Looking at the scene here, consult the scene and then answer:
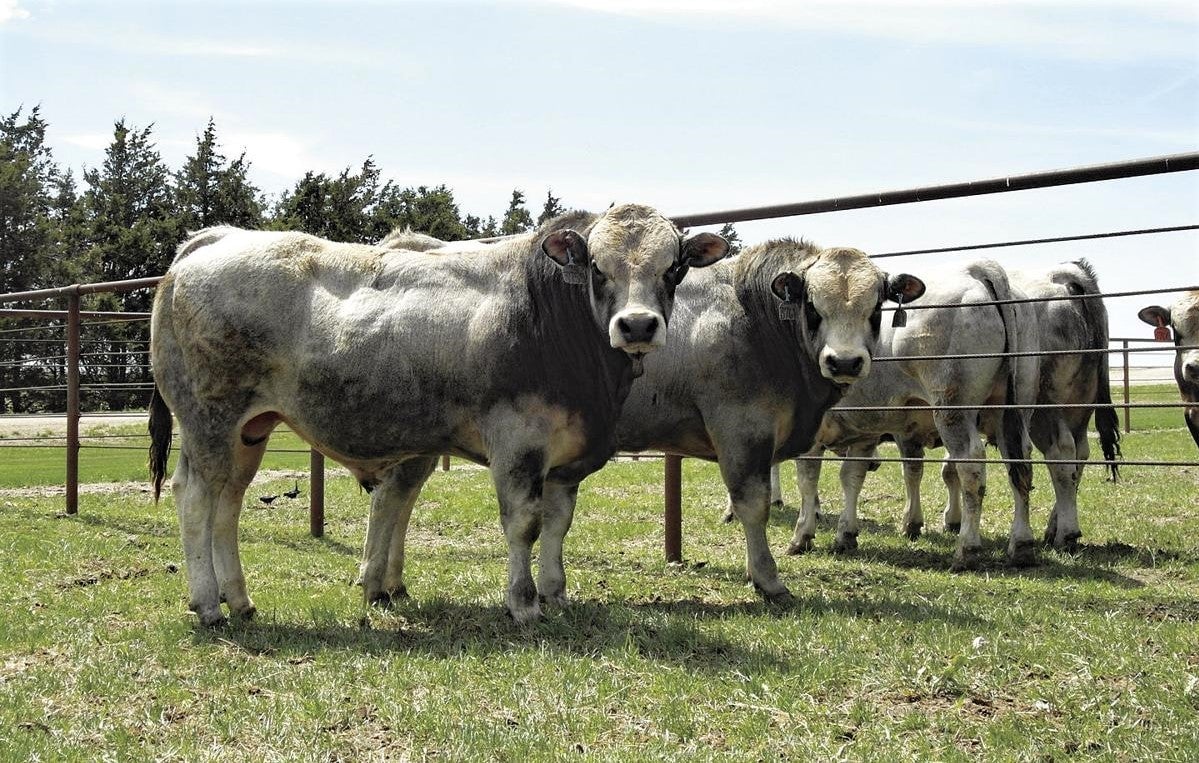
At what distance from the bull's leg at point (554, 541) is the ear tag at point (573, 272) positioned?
1.43m

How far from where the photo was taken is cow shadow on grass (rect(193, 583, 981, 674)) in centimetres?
572

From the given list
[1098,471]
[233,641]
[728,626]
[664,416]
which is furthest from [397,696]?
[1098,471]

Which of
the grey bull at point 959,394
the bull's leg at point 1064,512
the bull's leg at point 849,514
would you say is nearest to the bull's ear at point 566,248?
the grey bull at point 959,394

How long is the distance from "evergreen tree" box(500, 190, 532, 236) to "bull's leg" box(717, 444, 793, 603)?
51634mm

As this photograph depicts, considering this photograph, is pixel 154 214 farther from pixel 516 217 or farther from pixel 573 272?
pixel 573 272

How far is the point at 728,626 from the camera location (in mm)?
6301

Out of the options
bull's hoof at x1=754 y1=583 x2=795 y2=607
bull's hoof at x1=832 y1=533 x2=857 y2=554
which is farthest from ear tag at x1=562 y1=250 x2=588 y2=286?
bull's hoof at x1=832 y1=533 x2=857 y2=554

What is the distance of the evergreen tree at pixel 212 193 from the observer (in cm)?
5141

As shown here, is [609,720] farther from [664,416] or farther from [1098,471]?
[1098,471]

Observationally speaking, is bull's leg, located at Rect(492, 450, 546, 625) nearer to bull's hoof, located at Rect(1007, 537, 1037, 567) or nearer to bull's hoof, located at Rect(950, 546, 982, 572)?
bull's hoof, located at Rect(950, 546, 982, 572)

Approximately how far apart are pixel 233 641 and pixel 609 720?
2569 millimetres

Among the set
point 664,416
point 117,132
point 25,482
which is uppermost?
point 117,132

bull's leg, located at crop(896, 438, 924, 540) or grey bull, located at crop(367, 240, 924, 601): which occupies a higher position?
grey bull, located at crop(367, 240, 924, 601)

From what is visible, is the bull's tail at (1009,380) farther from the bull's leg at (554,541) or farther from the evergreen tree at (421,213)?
the evergreen tree at (421,213)
